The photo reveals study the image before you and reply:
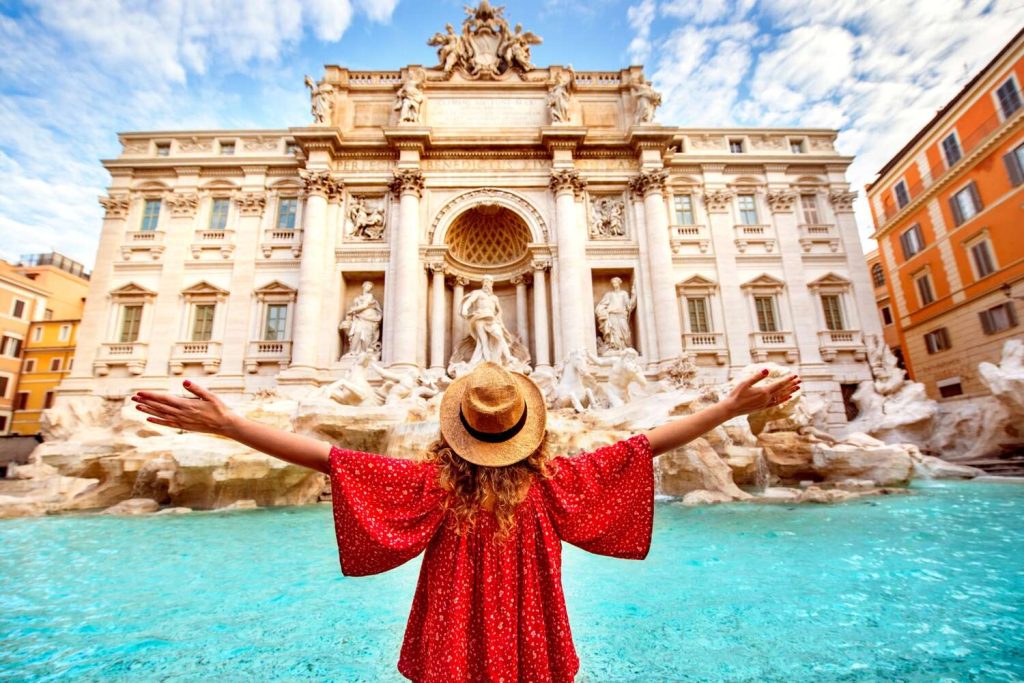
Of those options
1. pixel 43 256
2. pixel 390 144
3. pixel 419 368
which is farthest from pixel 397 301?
pixel 43 256

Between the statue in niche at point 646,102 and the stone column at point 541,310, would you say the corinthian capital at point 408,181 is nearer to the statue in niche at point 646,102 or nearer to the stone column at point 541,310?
the stone column at point 541,310

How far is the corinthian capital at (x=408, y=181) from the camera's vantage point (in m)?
15.1

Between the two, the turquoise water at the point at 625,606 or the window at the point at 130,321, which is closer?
the turquoise water at the point at 625,606

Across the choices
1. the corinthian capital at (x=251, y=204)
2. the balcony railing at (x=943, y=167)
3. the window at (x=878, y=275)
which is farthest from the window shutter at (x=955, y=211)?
the corinthian capital at (x=251, y=204)

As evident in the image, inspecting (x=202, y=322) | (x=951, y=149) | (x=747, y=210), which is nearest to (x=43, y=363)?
(x=202, y=322)

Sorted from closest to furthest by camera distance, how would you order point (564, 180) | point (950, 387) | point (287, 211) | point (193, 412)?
1. point (193, 412)
2. point (564, 180)
3. point (287, 211)
4. point (950, 387)

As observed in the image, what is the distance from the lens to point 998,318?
1493 cm

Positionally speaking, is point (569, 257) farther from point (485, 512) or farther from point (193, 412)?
point (193, 412)

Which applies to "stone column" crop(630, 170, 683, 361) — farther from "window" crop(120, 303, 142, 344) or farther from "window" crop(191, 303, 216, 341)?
"window" crop(120, 303, 142, 344)

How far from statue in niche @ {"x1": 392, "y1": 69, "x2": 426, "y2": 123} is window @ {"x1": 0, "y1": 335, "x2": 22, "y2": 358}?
2292 centimetres

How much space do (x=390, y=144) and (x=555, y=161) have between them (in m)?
5.68

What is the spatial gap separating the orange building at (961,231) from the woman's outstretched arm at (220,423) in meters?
20.7

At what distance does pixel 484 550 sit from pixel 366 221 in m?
15.8

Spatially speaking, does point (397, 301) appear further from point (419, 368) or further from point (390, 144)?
point (390, 144)
